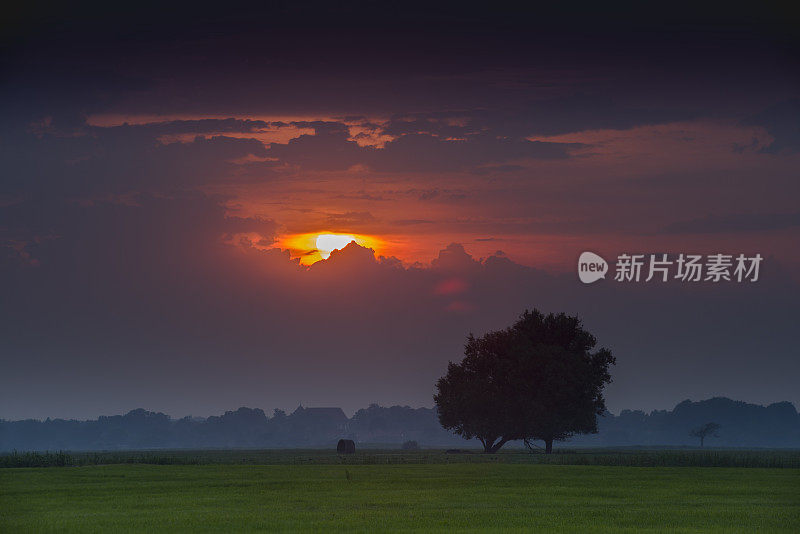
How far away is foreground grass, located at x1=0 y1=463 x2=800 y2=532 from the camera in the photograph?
1735 inches

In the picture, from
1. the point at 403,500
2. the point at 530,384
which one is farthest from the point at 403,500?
the point at 530,384

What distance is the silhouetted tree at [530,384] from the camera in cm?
13075

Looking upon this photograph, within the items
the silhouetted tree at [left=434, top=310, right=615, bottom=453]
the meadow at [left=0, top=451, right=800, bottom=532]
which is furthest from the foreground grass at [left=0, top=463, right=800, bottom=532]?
the silhouetted tree at [left=434, top=310, right=615, bottom=453]

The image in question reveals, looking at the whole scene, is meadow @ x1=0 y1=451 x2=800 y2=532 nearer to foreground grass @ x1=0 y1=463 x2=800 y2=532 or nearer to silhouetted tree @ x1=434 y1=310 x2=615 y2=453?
foreground grass @ x1=0 y1=463 x2=800 y2=532

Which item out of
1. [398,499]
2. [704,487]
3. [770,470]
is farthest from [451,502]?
[770,470]

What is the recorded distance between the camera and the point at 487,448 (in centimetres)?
14000

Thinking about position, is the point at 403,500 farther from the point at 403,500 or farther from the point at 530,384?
the point at 530,384

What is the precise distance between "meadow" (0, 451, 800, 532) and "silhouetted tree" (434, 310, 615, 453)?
45284 mm

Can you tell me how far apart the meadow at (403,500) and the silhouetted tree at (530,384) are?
149 feet

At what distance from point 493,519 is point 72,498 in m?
26.7

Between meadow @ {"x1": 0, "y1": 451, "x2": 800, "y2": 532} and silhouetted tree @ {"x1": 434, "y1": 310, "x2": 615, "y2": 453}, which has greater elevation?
silhouetted tree @ {"x1": 434, "y1": 310, "x2": 615, "y2": 453}

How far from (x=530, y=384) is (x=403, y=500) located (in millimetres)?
79378

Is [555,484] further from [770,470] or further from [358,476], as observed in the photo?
[770,470]

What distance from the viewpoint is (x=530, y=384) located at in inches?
5182
